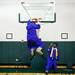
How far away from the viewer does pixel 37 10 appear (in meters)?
8.48

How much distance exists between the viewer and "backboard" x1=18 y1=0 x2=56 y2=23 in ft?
27.7

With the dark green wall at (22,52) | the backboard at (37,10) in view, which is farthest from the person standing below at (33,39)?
the dark green wall at (22,52)

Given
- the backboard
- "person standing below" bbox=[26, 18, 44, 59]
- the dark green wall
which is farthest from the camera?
the dark green wall

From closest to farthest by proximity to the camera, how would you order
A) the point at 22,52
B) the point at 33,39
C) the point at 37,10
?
the point at 33,39, the point at 37,10, the point at 22,52

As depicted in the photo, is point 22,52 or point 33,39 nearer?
point 33,39

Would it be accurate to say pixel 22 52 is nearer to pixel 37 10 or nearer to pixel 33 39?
pixel 37 10

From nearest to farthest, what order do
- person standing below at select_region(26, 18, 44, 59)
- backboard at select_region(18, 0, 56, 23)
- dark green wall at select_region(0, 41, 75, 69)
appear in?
person standing below at select_region(26, 18, 44, 59), backboard at select_region(18, 0, 56, 23), dark green wall at select_region(0, 41, 75, 69)

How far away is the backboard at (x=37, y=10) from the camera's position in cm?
845

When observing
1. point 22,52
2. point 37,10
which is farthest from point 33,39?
point 22,52

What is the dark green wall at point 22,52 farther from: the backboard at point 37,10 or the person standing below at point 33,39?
the person standing below at point 33,39

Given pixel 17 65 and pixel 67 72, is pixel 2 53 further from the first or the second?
pixel 67 72

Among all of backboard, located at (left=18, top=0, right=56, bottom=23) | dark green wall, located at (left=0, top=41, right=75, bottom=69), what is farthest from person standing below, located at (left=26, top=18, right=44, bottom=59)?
dark green wall, located at (left=0, top=41, right=75, bottom=69)

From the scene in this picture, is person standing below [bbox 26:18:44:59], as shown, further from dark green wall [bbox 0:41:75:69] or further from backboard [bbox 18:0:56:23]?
dark green wall [bbox 0:41:75:69]

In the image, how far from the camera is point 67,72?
21.4 feet
